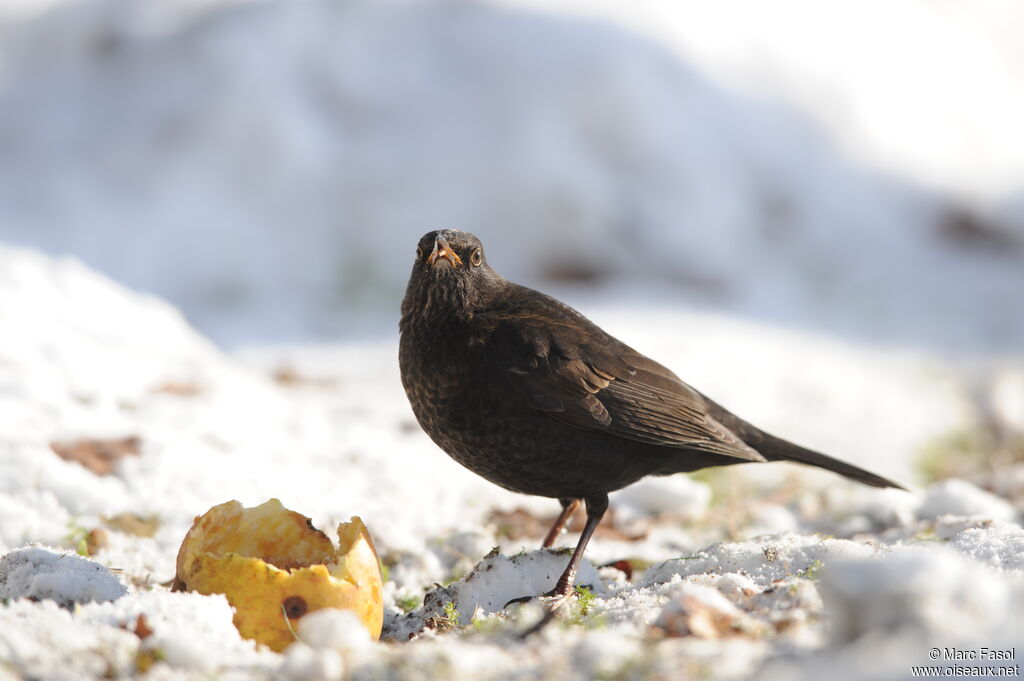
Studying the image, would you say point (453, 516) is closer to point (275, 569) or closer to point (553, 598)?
point (553, 598)

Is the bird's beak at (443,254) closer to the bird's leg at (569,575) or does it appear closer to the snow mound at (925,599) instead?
the bird's leg at (569,575)

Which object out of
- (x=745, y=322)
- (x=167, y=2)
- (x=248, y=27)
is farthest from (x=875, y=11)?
(x=167, y=2)

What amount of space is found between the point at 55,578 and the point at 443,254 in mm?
1458

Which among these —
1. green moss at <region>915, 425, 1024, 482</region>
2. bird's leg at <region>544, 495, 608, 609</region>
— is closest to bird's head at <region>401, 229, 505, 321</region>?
bird's leg at <region>544, 495, 608, 609</region>

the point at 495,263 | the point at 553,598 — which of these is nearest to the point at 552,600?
the point at 553,598

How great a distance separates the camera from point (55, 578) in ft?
8.21

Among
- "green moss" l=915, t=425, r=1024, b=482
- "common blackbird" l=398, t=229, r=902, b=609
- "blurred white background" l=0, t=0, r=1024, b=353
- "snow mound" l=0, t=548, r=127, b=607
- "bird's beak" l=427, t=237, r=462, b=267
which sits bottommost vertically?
"snow mound" l=0, t=548, r=127, b=607

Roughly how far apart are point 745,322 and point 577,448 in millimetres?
5223

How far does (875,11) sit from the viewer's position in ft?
36.3

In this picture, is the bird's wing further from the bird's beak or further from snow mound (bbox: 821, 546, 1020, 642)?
snow mound (bbox: 821, 546, 1020, 642)

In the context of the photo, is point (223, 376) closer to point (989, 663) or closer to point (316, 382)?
point (316, 382)

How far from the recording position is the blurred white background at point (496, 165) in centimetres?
834

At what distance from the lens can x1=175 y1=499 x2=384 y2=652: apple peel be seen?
2346mm

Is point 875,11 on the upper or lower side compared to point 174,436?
upper
